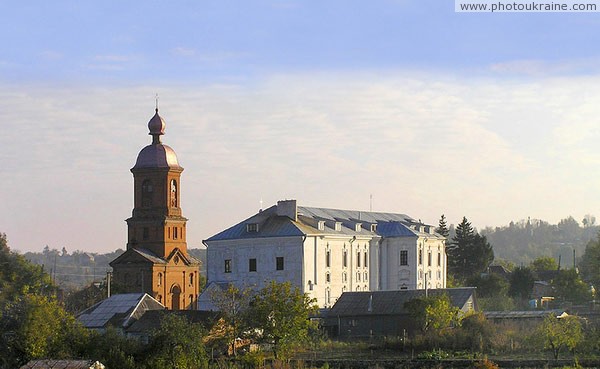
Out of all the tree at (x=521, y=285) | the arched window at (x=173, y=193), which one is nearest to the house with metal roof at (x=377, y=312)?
the arched window at (x=173, y=193)

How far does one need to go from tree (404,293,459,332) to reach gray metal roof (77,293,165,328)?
14911 mm

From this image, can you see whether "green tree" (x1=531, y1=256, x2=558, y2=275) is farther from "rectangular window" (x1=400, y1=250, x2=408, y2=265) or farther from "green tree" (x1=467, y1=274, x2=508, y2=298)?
"rectangular window" (x1=400, y1=250, x2=408, y2=265)

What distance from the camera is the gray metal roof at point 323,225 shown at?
83.6 m

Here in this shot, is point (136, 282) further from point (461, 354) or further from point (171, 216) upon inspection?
point (461, 354)

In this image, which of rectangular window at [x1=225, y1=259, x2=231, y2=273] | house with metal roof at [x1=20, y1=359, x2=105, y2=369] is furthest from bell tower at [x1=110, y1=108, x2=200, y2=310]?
house with metal roof at [x1=20, y1=359, x2=105, y2=369]

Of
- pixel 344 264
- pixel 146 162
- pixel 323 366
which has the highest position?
pixel 146 162

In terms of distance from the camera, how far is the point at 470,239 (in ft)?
374

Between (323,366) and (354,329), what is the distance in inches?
903

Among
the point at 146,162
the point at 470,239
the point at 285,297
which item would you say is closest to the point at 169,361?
the point at 285,297

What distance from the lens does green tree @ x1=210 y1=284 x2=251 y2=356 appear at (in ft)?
201

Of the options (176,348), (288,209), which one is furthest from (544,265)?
(176,348)

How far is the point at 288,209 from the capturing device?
280 ft

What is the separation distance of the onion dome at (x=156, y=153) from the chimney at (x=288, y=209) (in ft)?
26.8

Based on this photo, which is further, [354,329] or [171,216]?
[171,216]
